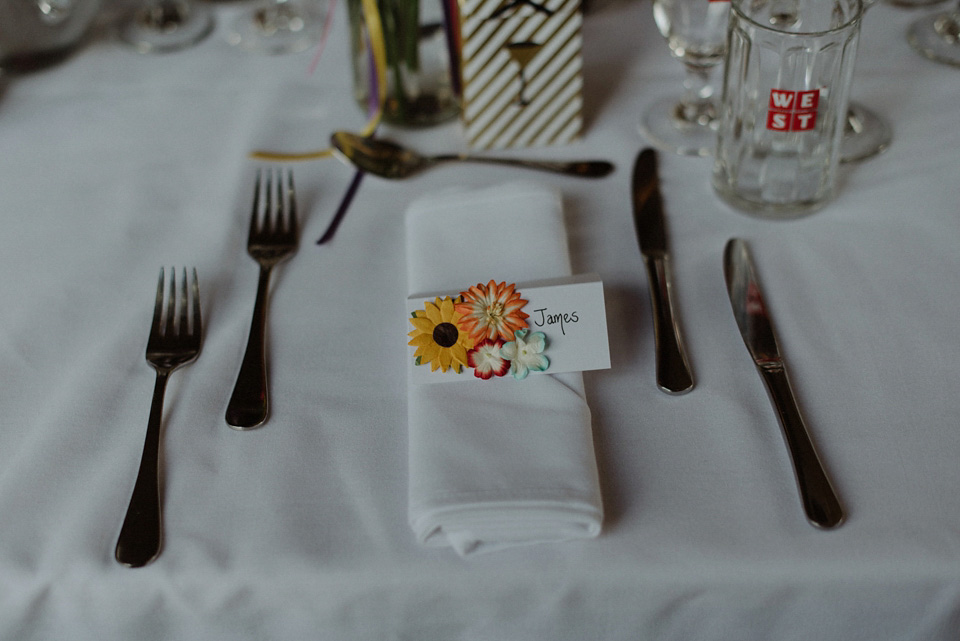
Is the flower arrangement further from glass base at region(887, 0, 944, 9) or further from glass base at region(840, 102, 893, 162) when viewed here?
glass base at region(887, 0, 944, 9)

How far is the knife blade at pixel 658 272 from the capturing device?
23.8 inches

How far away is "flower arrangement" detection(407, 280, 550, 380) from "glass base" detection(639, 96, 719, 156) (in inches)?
13.0

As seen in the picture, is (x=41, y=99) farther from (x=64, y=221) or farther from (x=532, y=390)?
(x=532, y=390)

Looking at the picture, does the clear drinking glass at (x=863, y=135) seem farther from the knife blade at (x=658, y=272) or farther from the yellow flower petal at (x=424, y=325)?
the yellow flower petal at (x=424, y=325)

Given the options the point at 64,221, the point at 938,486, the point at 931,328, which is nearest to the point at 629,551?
the point at 938,486

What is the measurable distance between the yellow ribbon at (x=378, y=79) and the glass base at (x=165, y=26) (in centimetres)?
26

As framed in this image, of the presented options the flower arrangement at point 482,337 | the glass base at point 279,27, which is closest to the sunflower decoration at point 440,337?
the flower arrangement at point 482,337

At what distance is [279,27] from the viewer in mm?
1023

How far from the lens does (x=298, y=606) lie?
0.51 meters

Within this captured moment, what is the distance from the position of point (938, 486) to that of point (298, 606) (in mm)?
406

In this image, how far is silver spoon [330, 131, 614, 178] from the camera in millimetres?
805

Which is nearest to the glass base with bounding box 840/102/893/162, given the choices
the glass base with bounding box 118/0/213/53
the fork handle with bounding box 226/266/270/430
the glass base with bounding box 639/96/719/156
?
the glass base with bounding box 639/96/719/156

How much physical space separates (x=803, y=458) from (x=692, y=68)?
1.41 feet

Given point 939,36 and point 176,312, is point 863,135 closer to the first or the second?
point 939,36
